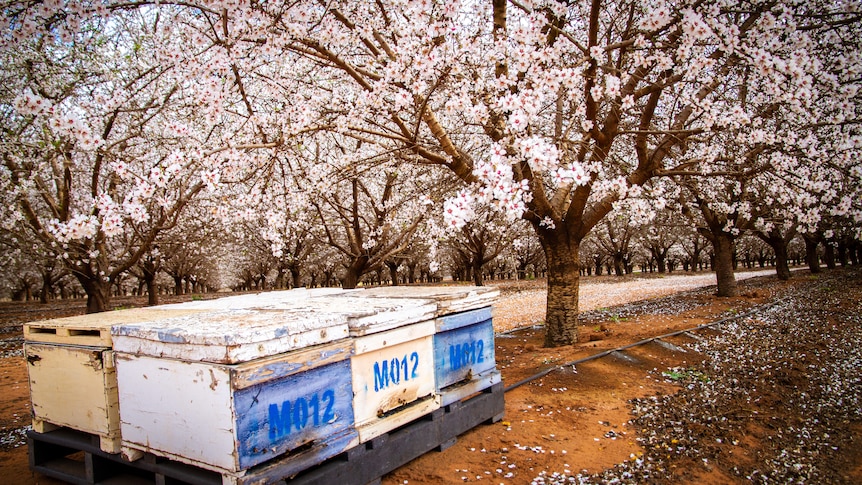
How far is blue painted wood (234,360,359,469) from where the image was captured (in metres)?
3.19

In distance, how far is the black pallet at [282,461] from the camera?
3.42m

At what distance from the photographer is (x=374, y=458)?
3994 millimetres

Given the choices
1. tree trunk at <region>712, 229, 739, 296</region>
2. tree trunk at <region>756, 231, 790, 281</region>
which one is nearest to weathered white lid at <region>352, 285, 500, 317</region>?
tree trunk at <region>712, 229, 739, 296</region>

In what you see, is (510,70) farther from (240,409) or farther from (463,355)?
(240,409)

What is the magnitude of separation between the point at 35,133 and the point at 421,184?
34.1ft

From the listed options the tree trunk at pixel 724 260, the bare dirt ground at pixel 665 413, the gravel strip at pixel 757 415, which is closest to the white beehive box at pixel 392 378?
the bare dirt ground at pixel 665 413

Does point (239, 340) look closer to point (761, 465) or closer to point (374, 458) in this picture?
point (374, 458)

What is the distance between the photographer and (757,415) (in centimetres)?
579

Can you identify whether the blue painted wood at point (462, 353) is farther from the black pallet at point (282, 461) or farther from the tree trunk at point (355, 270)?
the tree trunk at point (355, 270)

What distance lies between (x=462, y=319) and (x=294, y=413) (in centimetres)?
211

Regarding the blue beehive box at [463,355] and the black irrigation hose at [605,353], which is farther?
the black irrigation hose at [605,353]

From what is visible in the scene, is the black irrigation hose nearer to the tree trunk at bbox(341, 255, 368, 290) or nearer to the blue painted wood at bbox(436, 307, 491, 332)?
the blue painted wood at bbox(436, 307, 491, 332)

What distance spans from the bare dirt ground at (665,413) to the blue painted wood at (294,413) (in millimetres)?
901

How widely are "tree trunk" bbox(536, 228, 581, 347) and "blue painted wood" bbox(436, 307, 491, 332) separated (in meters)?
3.91
